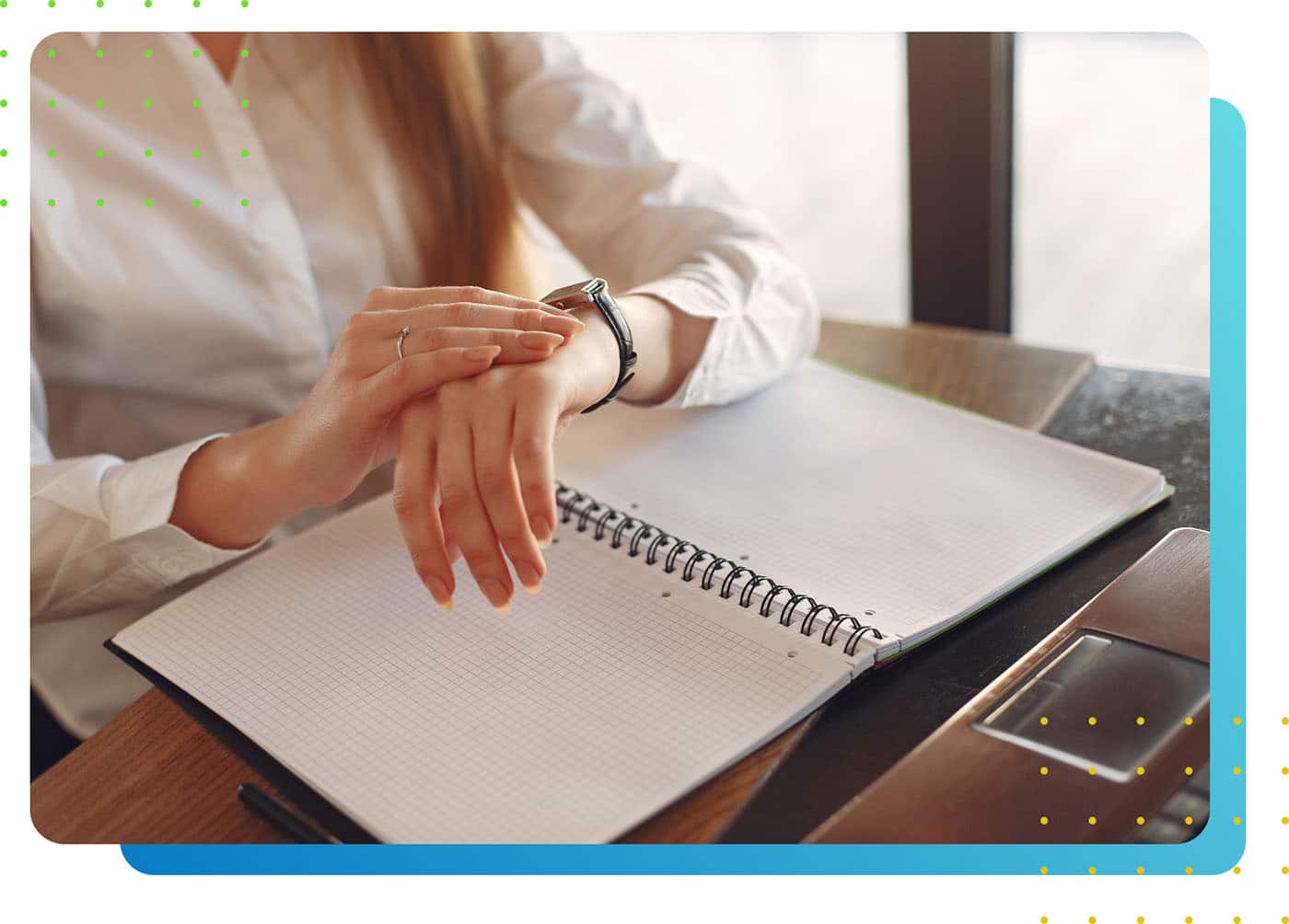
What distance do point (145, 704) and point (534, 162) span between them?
530 mm

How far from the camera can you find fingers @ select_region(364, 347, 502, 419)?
0.56m

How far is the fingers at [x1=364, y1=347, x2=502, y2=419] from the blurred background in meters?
0.27

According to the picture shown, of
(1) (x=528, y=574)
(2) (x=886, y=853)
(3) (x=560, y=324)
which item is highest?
(3) (x=560, y=324)

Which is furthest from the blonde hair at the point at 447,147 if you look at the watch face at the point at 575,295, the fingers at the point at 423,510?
the fingers at the point at 423,510

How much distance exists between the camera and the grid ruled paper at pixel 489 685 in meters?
0.49

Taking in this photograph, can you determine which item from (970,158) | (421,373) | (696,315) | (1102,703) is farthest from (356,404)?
(970,158)

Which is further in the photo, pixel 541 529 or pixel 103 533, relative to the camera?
pixel 103 533

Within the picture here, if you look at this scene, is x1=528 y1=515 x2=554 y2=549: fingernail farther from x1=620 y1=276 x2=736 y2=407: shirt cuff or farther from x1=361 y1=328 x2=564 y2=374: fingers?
x1=620 y1=276 x2=736 y2=407: shirt cuff

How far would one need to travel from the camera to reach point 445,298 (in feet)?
1.98

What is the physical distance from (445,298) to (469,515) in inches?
5.3

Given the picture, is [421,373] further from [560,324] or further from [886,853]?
[886,853]

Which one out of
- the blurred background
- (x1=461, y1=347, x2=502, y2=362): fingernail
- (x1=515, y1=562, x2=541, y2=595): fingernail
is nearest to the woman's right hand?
(x1=461, y1=347, x2=502, y2=362): fingernail

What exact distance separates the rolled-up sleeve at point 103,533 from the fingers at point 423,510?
0.56 feet
